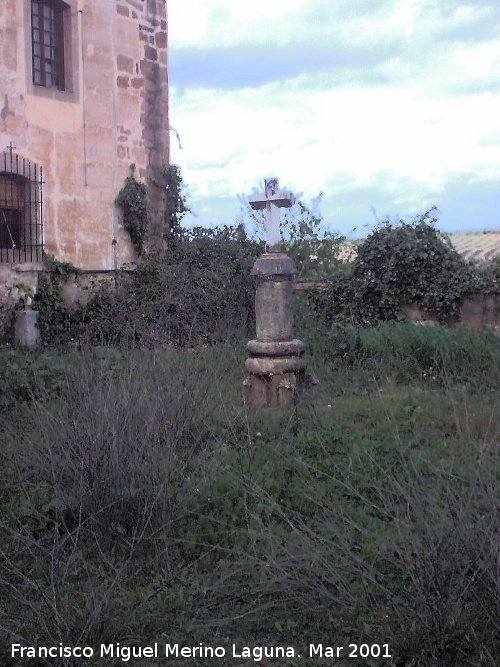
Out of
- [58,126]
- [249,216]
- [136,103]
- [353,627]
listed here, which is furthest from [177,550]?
[249,216]

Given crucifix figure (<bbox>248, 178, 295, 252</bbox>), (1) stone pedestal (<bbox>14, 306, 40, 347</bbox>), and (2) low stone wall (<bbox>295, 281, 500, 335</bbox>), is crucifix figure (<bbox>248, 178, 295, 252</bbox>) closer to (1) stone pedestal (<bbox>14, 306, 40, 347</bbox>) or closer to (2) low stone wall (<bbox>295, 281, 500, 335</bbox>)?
(2) low stone wall (<bbox>295, 281, 500, 335</bbox>)

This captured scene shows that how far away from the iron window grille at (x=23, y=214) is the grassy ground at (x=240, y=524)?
5.16 m

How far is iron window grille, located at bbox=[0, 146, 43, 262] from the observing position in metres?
10.8

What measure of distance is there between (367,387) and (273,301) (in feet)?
4.37

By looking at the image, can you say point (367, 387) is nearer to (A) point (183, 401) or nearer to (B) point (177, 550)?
(A) point (183, 401)

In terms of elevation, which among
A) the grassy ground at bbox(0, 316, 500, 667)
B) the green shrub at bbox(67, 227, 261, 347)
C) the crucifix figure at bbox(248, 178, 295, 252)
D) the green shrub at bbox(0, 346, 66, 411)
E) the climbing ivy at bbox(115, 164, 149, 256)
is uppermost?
the climbing ivy at bbox(115, 164, 149, 256)

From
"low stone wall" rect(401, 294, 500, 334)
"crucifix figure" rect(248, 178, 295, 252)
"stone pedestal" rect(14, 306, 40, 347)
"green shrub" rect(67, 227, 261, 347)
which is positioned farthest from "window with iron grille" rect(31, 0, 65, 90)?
"low stone wall" rect(401, 294, 500, 334)

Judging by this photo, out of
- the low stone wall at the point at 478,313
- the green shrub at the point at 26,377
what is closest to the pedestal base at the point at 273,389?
the green shrub at the point at 26,377

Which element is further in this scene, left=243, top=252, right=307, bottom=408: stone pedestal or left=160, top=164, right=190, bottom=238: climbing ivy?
left=160, top=164, right=190, bottom=238: climbing ivy

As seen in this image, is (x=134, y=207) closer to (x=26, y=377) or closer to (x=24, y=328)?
(x=24, y=328)

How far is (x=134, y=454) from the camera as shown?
3.80m

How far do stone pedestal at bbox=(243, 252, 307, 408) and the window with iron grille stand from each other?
250 inches

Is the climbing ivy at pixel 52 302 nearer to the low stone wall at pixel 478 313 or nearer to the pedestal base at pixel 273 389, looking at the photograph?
the pedestal base at pixel 273 389

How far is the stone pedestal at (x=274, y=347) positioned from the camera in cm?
664
